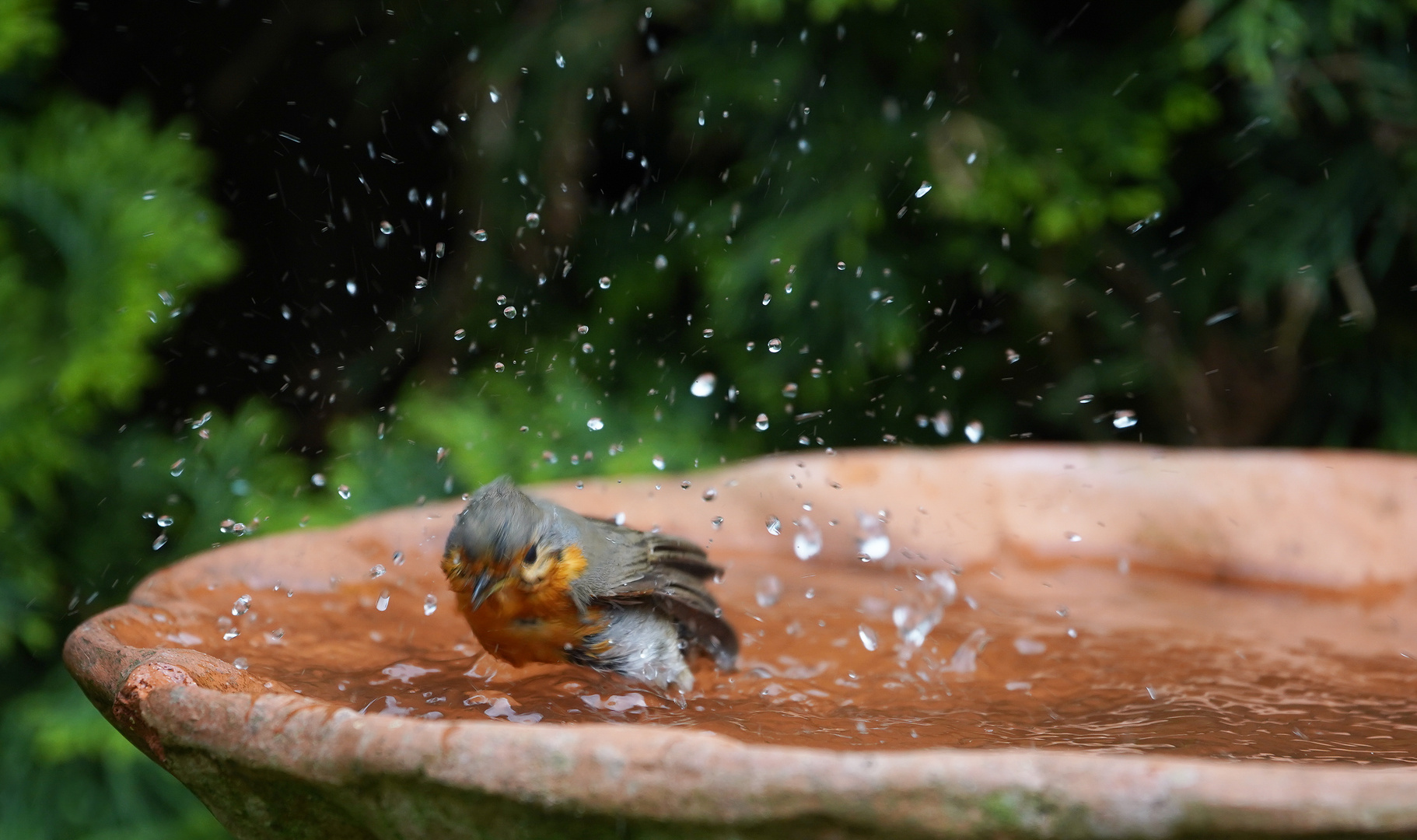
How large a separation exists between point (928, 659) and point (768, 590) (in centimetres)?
47

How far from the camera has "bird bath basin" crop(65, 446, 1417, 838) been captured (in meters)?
1.05

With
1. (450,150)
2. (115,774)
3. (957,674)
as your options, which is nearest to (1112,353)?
(957,674)

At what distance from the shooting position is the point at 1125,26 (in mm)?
4199

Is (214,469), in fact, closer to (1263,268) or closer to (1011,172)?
(1011,172)

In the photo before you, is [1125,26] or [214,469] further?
[1125,26]

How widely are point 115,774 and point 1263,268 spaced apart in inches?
147

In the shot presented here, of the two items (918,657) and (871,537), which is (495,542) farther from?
(871,537)

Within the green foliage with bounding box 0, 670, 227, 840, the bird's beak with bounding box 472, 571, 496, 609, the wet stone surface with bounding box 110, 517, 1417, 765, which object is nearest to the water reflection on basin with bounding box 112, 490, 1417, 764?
the wet stone surface with bounding box 110, 517, 1417, 765

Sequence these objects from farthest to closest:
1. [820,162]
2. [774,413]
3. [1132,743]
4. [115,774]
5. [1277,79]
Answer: [774,413] < [820,162] < [1277,79] < [115,774] < [1132,743]

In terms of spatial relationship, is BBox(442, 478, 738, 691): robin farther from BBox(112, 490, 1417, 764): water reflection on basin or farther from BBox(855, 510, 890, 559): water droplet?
BBox(855, 510, 890, 559): water droplet

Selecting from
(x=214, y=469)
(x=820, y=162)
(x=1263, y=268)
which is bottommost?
(x=214, y=469)

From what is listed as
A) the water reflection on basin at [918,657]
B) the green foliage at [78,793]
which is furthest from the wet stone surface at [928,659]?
the green foliage at [78,793]

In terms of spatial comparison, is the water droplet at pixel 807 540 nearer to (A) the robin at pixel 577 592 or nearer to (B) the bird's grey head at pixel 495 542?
(A) the robin at pixel 577 592

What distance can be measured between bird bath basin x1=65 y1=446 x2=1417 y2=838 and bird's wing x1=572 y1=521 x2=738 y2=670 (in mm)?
83
